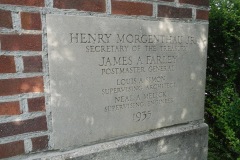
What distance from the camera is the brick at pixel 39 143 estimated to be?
4.46 ft

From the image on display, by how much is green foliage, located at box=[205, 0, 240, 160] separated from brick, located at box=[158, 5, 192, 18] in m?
0.78

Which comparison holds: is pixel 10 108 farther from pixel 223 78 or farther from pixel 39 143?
pixel 223 78

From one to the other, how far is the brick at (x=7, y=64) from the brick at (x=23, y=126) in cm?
27

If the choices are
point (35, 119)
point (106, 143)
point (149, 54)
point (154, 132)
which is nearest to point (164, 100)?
point (154, 132)

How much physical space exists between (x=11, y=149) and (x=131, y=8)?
3.37 ft

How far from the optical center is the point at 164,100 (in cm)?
178

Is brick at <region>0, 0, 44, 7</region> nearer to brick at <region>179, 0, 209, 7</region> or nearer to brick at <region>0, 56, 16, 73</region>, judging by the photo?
brick at <region>0, 56, 16, 73</region>

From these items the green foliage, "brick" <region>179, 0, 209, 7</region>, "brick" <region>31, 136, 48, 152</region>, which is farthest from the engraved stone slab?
the green foliage

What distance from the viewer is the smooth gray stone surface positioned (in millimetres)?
1493

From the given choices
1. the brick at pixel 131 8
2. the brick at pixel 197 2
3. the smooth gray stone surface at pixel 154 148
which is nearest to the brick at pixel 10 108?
the smooth gray stone surface at pixel 154 148

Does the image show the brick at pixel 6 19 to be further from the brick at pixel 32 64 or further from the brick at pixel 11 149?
the brick at pixel 11 149

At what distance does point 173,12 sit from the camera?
5.56 ft

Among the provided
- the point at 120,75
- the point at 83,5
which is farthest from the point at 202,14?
the point at 83,5

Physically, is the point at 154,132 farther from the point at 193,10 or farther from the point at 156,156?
the point at 193,10
